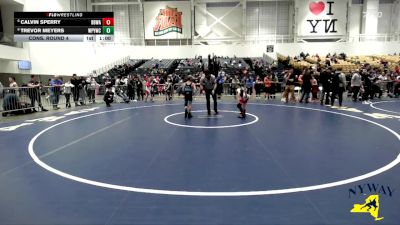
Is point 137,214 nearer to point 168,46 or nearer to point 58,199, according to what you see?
point 58,199

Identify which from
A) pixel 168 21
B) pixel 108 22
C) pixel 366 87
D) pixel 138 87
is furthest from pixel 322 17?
pixel 108 22

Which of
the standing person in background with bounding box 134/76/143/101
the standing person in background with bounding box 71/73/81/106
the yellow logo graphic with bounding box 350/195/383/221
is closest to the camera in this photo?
the yellow logo graphic with bounding box 350/195/383/221

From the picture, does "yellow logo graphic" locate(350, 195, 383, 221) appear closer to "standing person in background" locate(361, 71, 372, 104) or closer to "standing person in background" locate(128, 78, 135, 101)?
"standing person in background" locate(361, 71, 372, 104)

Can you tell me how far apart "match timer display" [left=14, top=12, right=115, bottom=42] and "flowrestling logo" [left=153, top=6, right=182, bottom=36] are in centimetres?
2400

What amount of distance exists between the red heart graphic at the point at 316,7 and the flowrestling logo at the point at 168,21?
1628cm

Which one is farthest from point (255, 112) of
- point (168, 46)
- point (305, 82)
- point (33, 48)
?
point (168, 46)

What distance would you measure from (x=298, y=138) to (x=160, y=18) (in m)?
33.9

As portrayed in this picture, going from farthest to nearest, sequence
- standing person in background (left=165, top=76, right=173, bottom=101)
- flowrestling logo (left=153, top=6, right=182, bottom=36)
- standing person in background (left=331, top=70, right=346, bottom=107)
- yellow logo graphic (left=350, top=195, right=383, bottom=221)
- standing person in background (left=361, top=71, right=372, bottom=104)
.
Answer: flowrestling logo (left=153, top=6, right=182, bottom=36), standing person in background (left=165, top=76, right=173, bottom=101), standing person in background (left=361, top=71, right=372, bottom=104), standing person in background (left=331, top=70, right=346, bottom=107), yellow logo graphic (left=350, top=195, right=383, bottom=221)

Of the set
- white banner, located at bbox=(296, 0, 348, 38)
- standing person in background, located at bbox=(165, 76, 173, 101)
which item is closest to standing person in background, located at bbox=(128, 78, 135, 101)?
standing person in background, located at bbox=(165, 76, 173, 101)

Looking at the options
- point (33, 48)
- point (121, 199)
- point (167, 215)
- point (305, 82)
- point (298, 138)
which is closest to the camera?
point (167, 215)

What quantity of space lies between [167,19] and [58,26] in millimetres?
24790

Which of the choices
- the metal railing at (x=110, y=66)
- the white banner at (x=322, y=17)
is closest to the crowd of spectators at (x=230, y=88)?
the metal railing at (x=110, y=66)

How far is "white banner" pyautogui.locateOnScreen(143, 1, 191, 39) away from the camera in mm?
38656

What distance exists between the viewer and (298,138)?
812 centimetres
